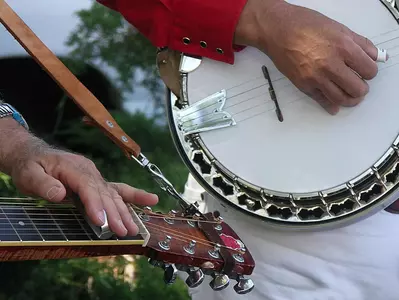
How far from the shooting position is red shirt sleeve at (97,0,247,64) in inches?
44.3

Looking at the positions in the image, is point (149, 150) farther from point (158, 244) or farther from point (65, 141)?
point (158, 244)

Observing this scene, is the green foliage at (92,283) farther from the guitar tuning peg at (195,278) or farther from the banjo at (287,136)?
the guitar tuning peg at (195,278)

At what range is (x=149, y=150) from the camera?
198 centimetres

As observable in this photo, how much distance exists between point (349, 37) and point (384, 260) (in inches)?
14.7

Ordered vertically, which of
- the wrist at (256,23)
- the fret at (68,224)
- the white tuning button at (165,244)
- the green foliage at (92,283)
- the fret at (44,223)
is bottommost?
the green foliage at (92,283)

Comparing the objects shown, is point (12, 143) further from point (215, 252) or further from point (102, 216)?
point (215, 252)

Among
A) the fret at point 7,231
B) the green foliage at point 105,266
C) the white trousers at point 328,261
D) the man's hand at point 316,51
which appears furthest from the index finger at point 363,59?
the green foliage at point 105,266

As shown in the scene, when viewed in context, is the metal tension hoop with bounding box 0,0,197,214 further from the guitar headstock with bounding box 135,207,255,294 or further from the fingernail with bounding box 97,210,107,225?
the fingernail with bounding box 97,210,107,225

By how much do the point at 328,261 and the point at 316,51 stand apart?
0.35 m

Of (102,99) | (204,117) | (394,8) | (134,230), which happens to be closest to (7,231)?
(134,230)

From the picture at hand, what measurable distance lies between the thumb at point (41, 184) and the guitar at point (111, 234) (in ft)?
0.09

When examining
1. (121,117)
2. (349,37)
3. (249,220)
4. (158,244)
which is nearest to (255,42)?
(349,37)

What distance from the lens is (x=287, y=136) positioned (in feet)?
3.69

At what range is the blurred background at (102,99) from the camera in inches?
71.6
